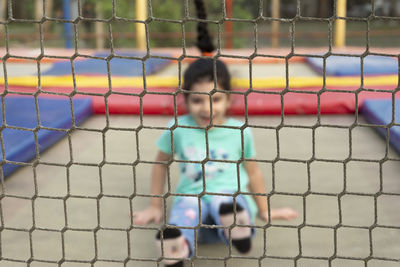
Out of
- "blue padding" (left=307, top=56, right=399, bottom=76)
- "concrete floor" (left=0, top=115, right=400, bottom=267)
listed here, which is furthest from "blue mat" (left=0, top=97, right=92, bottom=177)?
"blue padding" (left=307, top=56, right=399, bottom=76)

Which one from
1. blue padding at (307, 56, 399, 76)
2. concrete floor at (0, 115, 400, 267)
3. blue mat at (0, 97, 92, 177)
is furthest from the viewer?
blue padding at (307, 56, 399, 76)

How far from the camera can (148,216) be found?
4.40ft

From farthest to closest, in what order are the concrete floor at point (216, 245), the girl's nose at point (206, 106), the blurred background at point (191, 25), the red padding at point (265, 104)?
1. the blurred background at point (191, 25)
2. the red padding at point (265, 104)
3. the girl's nose at point (206, 106)
4. the concrete floor at point (216, 245)

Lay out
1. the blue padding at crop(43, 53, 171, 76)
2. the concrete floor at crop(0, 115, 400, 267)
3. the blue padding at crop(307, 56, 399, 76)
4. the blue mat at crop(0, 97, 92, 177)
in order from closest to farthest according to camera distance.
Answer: the concrete floor at crop(0, 115, 400, 267) → the blue mat at crop(0, 97, 92, 177) → the blue padding at crop(307, 56, 399, 76) → the blue padding at crop(43, 53, 171, 76)

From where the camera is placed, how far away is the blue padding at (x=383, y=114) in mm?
1868

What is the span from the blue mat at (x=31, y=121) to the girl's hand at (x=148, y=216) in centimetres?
54

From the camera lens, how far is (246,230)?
112 cm

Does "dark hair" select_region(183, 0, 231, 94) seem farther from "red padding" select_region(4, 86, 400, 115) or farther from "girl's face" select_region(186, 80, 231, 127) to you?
"red padding" select_region(4, 86, 400, 115)

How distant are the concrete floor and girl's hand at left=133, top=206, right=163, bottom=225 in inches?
0.9

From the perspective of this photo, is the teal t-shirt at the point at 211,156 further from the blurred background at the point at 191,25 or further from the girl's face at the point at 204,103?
the blurred background at the point at 191,25

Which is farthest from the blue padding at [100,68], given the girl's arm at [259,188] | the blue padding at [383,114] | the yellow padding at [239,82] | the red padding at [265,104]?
the girl's arm at [259,188]

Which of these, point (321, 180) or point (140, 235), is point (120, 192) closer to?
point (140, 235)

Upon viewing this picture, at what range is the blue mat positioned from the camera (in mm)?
1776

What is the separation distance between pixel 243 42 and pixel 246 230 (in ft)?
18.3
